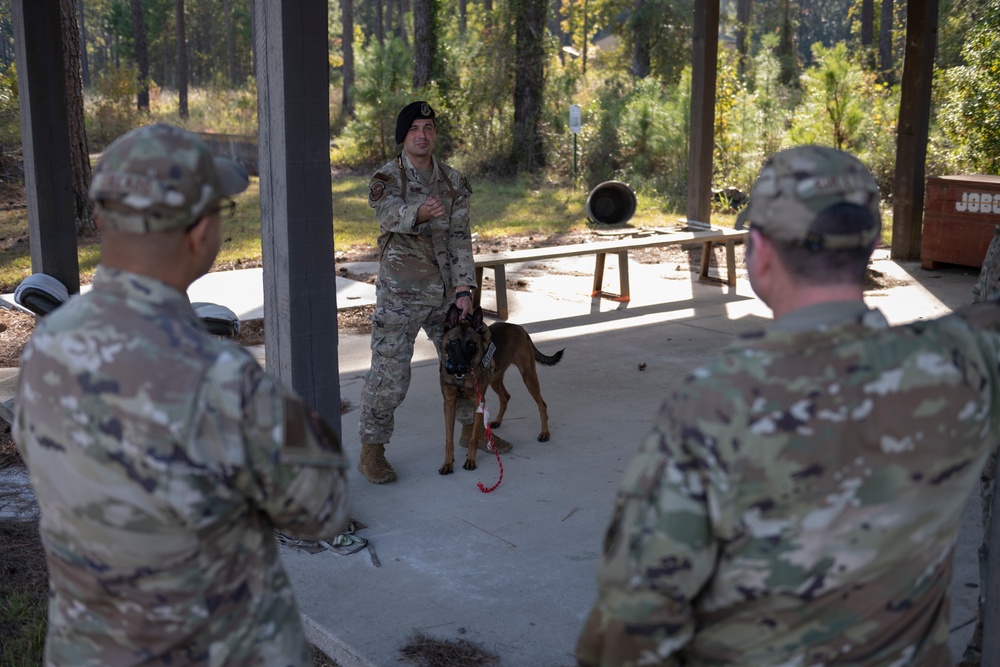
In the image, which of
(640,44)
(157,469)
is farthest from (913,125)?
(640,44)

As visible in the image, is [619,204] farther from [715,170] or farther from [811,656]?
[811,656]

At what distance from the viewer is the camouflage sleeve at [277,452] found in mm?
1709

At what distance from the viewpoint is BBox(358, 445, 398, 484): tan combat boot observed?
532cm

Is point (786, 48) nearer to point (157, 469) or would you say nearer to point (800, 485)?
point (800, 485)

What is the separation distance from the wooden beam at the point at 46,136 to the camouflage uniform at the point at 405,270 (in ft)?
8.70

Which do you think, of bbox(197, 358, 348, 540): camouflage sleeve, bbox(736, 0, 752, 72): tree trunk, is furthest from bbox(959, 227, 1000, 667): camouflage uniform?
bbox(736, 0, 752, 72): tree trunk

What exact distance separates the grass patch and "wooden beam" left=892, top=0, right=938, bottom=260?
3003 mm

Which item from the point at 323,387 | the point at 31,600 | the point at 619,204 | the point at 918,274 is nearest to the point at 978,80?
the point at 918,274

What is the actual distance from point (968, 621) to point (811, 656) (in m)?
2.55

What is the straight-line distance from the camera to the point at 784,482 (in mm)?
1594

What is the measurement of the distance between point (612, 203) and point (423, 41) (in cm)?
1048

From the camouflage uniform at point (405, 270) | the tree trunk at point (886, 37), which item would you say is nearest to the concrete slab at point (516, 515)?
the camouflage uniform at point (405, 270)

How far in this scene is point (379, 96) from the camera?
71.6 ft

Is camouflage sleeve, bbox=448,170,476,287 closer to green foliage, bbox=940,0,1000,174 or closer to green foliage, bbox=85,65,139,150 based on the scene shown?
green foliage, bbox=940,0,1000,174
